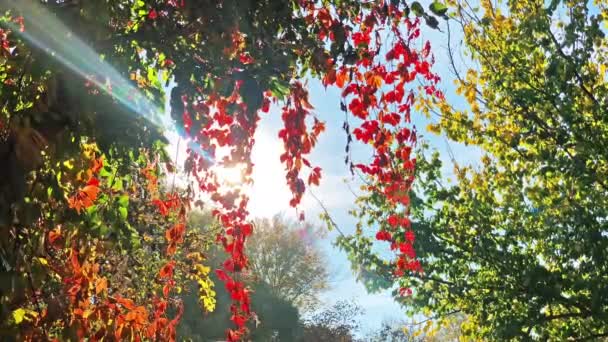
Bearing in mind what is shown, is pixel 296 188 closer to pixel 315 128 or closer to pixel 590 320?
pixel 315 128

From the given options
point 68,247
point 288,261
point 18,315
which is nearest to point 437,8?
point 68,247

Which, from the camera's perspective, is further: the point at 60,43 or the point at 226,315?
the point at 226,315

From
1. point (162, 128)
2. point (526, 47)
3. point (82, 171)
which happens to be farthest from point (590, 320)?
point (82, 171)

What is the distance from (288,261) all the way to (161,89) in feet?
113

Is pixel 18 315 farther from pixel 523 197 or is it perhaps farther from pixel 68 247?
pixel 523 197

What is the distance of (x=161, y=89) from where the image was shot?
399 centimetres

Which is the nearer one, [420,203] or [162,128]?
[162,128]

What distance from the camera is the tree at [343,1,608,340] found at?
247 inches

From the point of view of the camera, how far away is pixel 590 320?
715 centimetres

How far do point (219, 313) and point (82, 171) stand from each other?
2426 cm

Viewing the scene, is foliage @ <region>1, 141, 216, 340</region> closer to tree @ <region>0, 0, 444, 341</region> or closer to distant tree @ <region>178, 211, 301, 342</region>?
tree @ <region>0, 0, 444, 341</region>

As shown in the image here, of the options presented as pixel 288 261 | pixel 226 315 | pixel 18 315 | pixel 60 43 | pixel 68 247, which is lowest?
pixel 18 315

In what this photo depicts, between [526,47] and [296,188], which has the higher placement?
[526,47]

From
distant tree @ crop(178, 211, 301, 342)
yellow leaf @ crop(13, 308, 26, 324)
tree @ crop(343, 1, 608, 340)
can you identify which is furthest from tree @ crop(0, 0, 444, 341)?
distant tree @ crop(178, 211, 301, 342)
